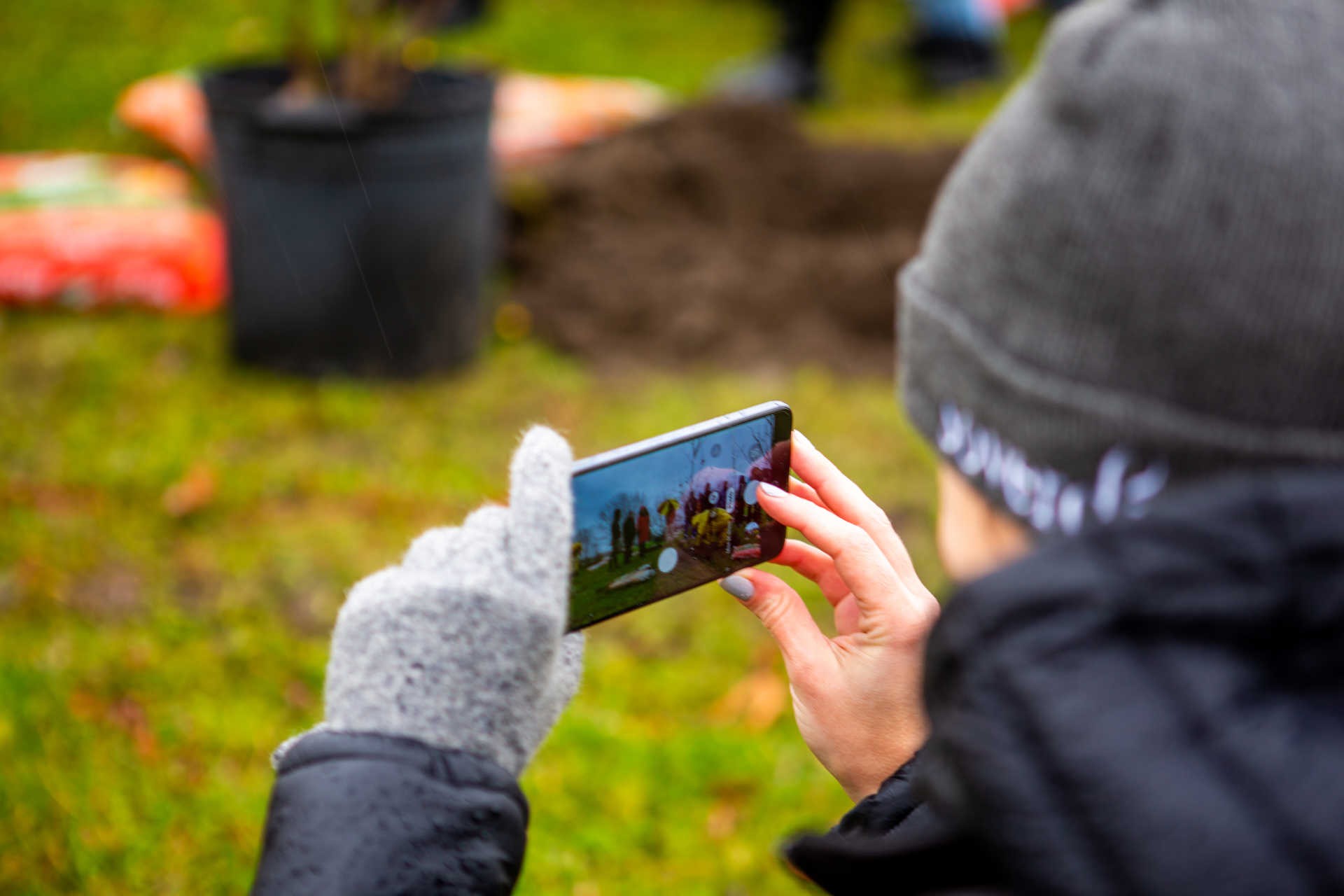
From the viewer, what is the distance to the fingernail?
151 cm

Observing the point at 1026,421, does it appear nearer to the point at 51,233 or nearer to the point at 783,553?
the point at 783,553

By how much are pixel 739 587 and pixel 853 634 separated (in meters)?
0.15

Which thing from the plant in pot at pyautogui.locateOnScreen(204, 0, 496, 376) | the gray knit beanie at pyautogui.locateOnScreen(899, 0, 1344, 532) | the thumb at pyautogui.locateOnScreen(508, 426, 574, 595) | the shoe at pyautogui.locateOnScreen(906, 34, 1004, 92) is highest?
the gray knit beanie at pyautogui.locateOnScreen(899, 0, 1344, 532)

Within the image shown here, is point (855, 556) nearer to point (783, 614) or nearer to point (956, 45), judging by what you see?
point (783, 614)

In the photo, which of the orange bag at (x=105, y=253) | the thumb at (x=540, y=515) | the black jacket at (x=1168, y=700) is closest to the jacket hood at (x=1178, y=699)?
the black jacket at (x=1168, y=700)

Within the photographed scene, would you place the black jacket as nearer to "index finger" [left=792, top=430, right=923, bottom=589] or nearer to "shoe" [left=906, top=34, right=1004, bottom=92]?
"index finger" [left=792, top=430, right=923, bottom=589]

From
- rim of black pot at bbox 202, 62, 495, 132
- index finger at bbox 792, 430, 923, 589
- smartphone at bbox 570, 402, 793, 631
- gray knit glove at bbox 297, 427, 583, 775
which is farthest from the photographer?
rim of black pot at bbox 202, 62, 495, 132

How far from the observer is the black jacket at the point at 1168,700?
0.80 metres

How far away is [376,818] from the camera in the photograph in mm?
1114

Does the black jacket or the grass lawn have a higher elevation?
the black jacket

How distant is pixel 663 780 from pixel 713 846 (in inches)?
7.5

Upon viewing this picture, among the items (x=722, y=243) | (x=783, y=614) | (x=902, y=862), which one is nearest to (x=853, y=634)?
(x=783, y=614)

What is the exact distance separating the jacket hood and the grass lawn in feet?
5.18

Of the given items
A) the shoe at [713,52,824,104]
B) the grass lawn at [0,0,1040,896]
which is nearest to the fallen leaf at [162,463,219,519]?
the grass lawn at [0,0,1040,896]
